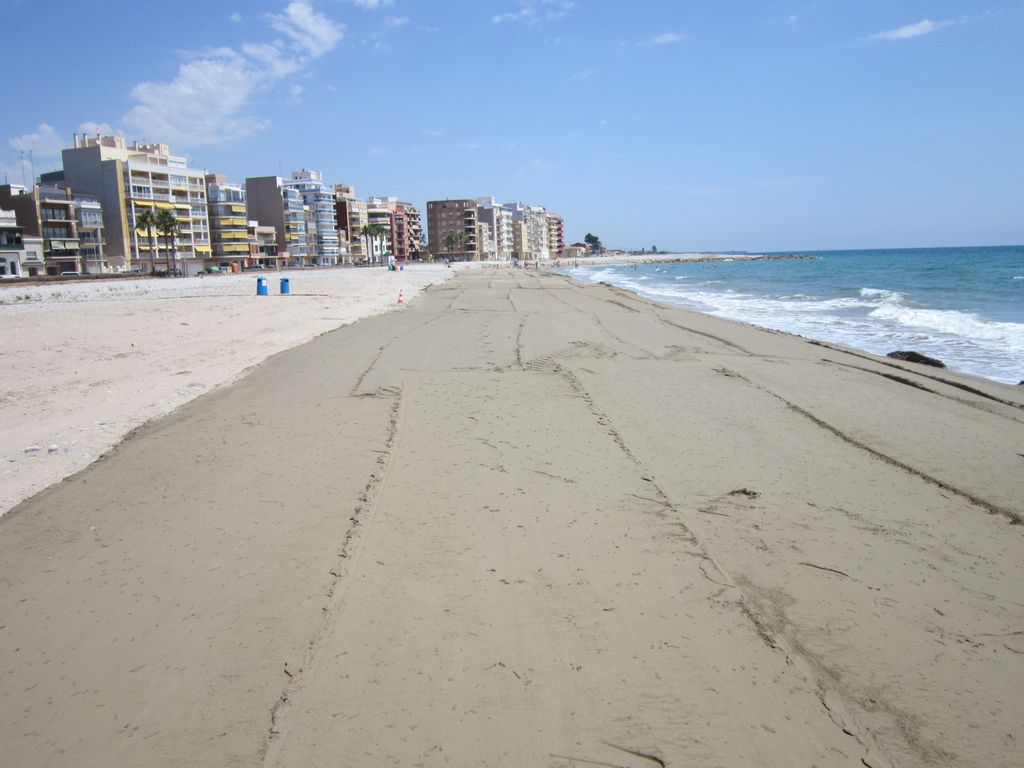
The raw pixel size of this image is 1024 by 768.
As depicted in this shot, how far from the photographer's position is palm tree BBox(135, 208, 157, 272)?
235ft

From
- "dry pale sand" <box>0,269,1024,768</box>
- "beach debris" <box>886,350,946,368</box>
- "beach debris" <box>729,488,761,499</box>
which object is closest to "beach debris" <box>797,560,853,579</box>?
"dry pale sand" <box>0,269,1024,768</box>

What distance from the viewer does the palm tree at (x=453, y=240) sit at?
468 ft

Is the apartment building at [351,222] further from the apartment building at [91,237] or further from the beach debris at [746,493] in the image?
the beach debris at [746,493]

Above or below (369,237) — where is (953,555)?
Answer: below

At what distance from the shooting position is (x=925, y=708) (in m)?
2.77

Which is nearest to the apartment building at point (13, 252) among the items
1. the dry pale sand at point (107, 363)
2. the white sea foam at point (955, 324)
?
the dry pale sand at point (107, 363)

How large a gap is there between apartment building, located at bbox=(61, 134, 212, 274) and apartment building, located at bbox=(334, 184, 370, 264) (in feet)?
131

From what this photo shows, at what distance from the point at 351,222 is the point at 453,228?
30696 mm

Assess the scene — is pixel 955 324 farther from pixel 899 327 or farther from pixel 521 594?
pixel 521 594

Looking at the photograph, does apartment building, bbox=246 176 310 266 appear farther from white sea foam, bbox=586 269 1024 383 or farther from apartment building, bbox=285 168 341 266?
white sea foam, bbox=586 269 1024 383

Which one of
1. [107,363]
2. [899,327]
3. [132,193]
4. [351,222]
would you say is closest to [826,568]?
[107,363]

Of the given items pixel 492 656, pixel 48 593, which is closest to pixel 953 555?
pixel 492 656

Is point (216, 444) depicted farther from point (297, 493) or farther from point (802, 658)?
point (802, 658)

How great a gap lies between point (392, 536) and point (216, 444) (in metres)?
2.99
